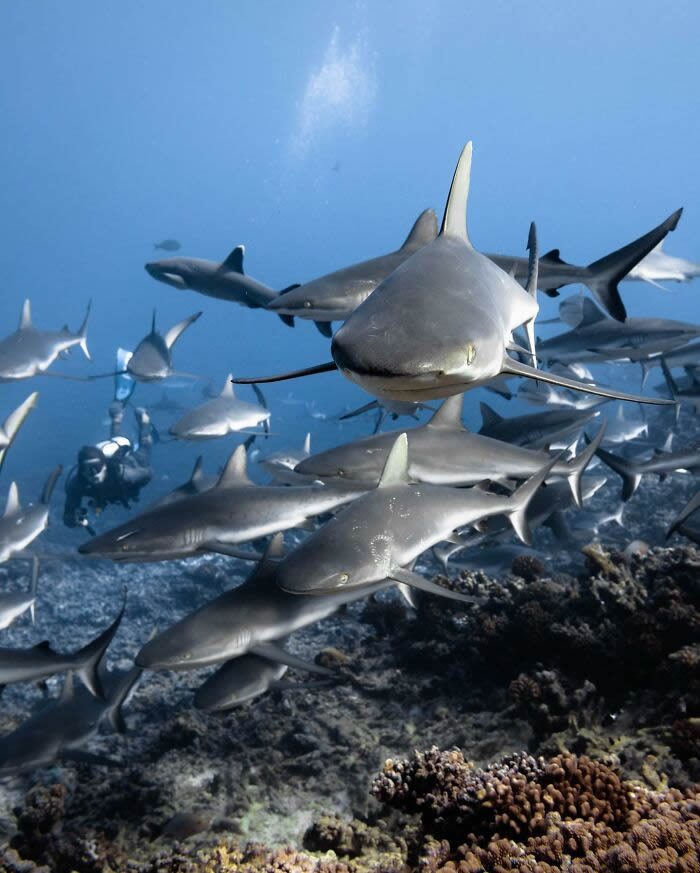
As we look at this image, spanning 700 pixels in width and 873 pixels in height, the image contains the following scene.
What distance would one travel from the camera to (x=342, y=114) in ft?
604

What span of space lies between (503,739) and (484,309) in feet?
11.7

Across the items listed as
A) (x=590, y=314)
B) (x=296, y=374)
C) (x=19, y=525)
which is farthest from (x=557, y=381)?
(x=590, y=314)

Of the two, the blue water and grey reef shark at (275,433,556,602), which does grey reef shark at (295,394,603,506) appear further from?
the blue water

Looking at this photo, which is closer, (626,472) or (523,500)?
(523,500)

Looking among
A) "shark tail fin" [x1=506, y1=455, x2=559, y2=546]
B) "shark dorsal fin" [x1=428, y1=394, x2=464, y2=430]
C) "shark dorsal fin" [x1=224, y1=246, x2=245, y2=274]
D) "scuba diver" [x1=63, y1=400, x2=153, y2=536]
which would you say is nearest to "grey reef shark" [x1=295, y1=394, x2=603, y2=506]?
"shark dorsal fin" [x1=428, y1=394, x2=464, y2=430]

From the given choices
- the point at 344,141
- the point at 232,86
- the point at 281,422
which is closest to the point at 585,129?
the point at 344,141

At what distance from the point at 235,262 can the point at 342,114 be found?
204952 millimetres

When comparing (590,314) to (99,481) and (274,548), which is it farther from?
(99,481)

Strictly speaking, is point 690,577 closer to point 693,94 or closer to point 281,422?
point 281,422

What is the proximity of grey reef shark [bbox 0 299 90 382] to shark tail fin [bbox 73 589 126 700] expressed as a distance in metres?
6.26

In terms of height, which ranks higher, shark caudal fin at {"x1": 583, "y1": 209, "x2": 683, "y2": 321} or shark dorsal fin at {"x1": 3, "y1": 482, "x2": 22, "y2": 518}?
shark caudal fin at {"x1": 583, "y1": 209, "x2": 683, "y2": 321}

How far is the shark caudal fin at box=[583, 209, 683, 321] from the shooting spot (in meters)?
4.46

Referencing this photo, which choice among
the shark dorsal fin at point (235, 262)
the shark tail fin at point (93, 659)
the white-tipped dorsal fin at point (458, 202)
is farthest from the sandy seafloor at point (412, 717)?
the shark dorsal fin at point (235, 262)

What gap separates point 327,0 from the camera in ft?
383
